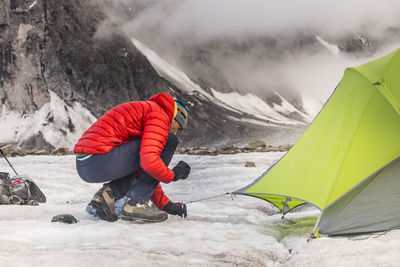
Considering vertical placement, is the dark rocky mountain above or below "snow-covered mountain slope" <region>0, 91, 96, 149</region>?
above

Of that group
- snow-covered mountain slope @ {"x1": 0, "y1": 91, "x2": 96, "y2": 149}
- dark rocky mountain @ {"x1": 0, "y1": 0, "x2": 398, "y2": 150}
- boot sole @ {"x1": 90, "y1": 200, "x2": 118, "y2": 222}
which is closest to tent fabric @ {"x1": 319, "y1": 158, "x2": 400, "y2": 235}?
boot sole @ {"x1": 90, "y1": 200, "x2": 118, "y2": 222}

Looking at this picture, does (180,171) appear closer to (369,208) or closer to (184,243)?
(184,243)

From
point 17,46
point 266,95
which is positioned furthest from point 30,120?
point 266,95

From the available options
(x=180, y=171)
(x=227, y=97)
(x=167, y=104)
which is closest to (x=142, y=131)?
(x=167, y=104)

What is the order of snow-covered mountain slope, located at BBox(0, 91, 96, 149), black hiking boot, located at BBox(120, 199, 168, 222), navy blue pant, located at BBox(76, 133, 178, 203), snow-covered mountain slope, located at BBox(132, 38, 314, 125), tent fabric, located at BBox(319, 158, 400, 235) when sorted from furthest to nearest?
snow-covered mountain slope, located at BBox(132, 38, 314, 125) → snow-covered mountain slope, located at BBox(0, 91, 96, 149) → black hiking boot, located at BBox(120, 199, 168, 222) → navy blue pant, located at BBox(76, 133, 178, 203) → tent fabric, located at BBox(319, 158, 400, 235)

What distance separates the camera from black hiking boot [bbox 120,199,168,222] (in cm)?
357

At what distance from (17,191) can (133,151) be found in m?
2.02

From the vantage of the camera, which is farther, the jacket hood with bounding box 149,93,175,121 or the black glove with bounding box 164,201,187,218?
the black glove with bounding box 164,201,187,218

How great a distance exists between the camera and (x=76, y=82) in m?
50.0

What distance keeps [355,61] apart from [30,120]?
7986cm

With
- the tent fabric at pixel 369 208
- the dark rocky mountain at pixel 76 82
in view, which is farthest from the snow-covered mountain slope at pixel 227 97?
the tent fabric at pixel 369 208

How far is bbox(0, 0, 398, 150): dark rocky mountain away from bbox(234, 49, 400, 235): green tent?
1458 inches

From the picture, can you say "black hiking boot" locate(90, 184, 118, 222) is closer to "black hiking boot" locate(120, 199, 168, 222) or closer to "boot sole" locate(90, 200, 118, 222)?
"boot sole" locate(90, 200, 118, 222)

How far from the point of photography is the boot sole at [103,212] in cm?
353
